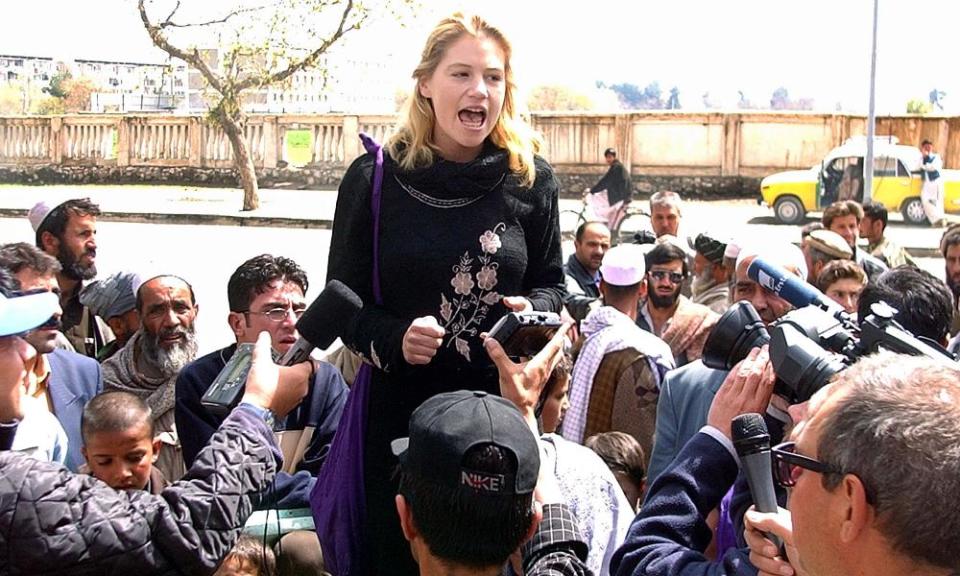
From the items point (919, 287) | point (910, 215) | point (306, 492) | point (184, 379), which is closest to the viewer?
point (306, 492)

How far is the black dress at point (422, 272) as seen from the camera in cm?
302

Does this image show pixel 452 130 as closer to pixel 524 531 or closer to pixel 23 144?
pixel 524 531

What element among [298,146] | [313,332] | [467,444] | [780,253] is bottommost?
[467,444]

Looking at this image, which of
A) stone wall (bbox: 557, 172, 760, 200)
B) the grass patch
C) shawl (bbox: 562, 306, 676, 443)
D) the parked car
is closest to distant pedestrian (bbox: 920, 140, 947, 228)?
the parked car

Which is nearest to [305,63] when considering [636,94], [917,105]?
[917,105]

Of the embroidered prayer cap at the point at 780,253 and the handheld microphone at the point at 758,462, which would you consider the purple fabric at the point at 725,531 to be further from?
the embroidered prayer cap at the point at 780,253

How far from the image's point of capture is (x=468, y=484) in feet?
6.95

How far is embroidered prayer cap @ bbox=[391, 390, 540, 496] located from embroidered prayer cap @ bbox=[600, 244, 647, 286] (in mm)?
3438

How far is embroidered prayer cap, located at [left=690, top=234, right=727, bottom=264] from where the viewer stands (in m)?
7.23

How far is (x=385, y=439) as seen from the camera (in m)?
3.08

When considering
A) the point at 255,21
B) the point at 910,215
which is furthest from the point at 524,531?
the point at 255,21

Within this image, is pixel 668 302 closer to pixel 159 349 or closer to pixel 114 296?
pixel 159 349

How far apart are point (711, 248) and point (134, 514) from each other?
542cm

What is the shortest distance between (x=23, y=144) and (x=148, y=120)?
Answer: 176 inches
